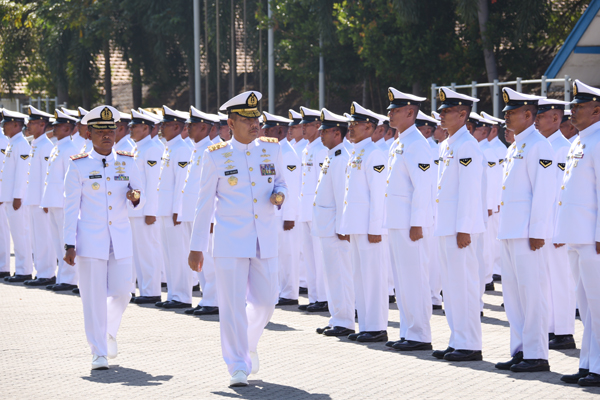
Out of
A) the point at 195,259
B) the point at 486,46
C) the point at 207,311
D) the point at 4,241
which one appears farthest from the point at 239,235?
the point at 486,46

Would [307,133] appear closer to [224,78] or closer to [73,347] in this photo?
[73,347]

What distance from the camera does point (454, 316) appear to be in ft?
26.1

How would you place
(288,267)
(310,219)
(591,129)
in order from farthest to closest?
(288,267)
(310,219)
(591,129)

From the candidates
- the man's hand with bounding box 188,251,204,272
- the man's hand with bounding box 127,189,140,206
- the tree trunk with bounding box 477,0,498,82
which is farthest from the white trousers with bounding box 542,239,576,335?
the tree trunk with bounding box 477,0,498,82

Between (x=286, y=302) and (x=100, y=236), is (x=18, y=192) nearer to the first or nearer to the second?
(x=286, y=302)

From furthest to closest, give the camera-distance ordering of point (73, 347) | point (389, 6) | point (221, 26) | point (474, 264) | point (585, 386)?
1. point (221, 26)
2. point (389, 6)
3. point (73, 347)
4. point (474, 264)
5. point (585, 386)

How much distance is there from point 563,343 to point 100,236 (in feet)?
14.9

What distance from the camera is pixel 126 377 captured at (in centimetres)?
738

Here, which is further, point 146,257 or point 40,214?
point 40,214

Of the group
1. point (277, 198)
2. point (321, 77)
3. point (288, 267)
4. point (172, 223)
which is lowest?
point (288, 267)

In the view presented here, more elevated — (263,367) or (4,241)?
(4,241)

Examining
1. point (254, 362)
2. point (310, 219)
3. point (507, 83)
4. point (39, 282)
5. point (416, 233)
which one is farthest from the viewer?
point (507, 83)

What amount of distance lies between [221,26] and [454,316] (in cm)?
2809

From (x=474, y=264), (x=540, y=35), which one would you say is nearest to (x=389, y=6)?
(x=540, y=35)
